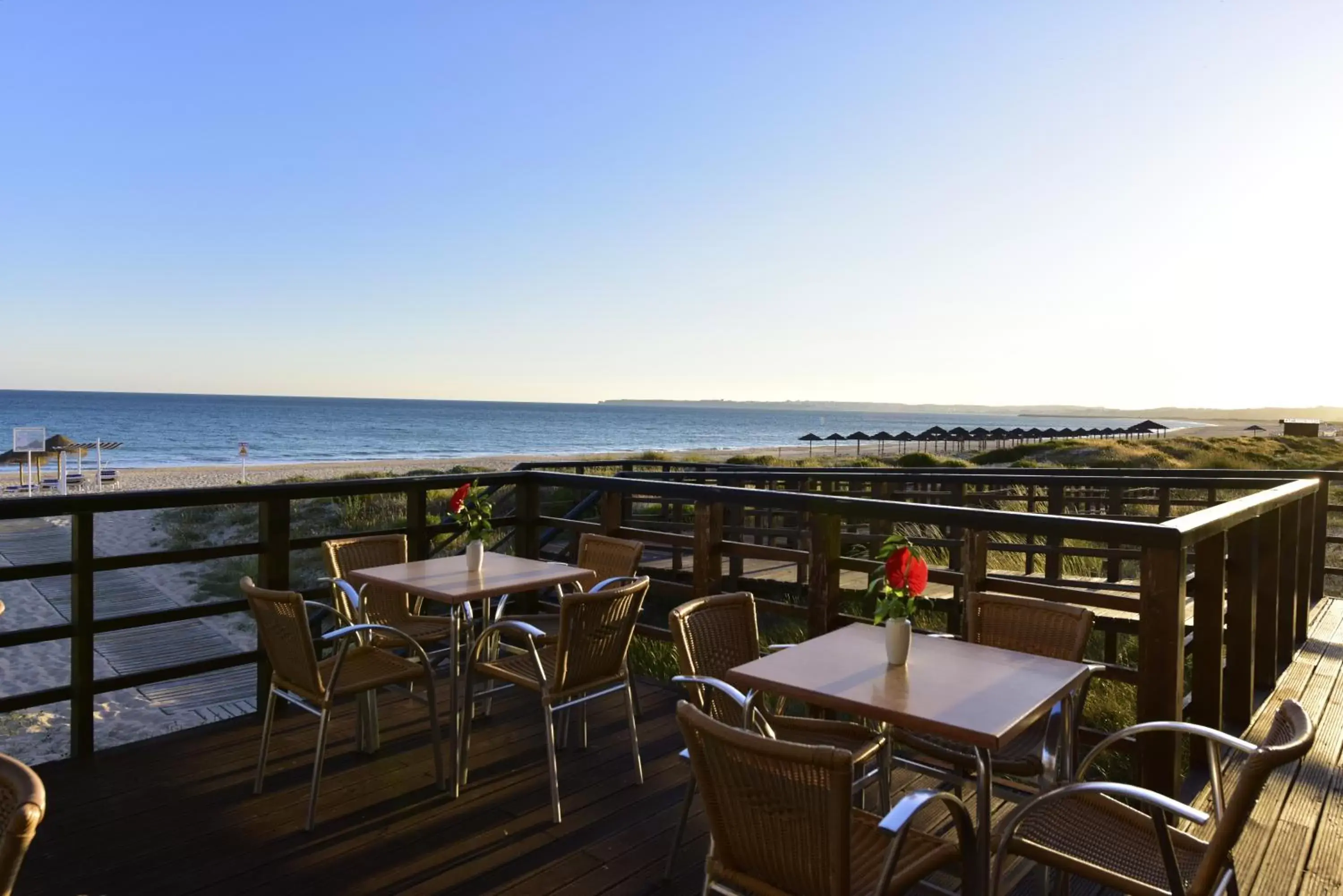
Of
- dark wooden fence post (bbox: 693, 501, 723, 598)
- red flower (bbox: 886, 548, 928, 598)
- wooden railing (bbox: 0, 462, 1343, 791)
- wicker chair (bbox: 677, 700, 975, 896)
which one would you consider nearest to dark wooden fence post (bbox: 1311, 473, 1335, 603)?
wooden railing (bbox: 0, 462, 1343, 791)

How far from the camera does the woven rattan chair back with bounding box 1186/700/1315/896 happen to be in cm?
135

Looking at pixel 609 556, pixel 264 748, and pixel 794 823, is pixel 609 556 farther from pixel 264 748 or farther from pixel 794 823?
pixel 794 823

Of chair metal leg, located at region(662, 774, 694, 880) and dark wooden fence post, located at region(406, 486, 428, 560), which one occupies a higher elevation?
dark wooden fence post, located at region(406, 486, 428, 560)

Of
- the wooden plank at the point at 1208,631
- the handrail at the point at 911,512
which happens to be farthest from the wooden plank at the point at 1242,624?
the handrail at the point at 911,512

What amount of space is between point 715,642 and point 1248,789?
1484 millimetres

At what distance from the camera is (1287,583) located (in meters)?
4.52

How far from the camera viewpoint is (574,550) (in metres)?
8.01

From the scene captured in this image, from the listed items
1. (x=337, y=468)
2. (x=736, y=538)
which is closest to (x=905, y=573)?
(x=736, y=538)

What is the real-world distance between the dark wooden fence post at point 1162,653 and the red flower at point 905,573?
0.85m

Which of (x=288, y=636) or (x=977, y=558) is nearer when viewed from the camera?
(x=288, y=636)

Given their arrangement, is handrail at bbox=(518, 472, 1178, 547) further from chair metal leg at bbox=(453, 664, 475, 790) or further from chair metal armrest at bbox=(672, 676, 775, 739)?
chair metal leg at bbox=(453, 664, 475, 790)

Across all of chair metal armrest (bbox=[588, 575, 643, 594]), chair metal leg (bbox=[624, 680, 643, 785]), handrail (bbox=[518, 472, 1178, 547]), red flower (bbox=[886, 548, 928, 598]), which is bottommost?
chair metal leg (bbox=[624, 680, 643, 785])

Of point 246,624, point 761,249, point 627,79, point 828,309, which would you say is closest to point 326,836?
point 246,624

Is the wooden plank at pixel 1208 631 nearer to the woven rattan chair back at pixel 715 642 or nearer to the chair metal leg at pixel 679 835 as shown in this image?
the woven rattan chair back at pixel 715 642
